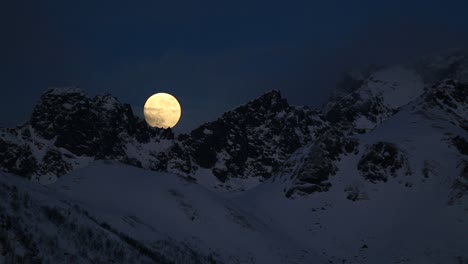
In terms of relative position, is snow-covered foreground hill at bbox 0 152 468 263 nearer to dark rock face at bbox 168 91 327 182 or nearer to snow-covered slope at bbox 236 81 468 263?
snow-covered slope at bbox 236 81 468 263

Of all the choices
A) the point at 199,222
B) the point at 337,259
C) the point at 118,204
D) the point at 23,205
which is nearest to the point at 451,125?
the point at 337,259

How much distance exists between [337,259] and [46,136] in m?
147

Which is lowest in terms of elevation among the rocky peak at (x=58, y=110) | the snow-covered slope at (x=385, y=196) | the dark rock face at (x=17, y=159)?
the dark rock face at (x=17, y=159)

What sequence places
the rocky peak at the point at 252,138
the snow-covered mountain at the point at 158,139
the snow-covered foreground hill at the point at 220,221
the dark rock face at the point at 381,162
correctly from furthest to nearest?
1. the rocky peak at the point at 252,138
2. the snow-covered mountain at the point at 158,139
3. the dark rock face at the point at 381,162
4. the snow-covered foreground hill at the point at 220,221

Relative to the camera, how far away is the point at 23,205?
15375 mm

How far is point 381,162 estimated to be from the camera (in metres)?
48.0

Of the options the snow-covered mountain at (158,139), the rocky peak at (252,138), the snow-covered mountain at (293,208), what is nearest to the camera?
the snow-covered mountain at (293,208)

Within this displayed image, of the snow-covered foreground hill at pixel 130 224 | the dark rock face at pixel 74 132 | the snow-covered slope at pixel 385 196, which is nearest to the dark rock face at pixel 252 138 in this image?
the dark rock face at pixel 74 132

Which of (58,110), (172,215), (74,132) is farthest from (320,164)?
(58,110)

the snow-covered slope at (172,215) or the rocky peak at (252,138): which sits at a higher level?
the rocky peak at (252,138)

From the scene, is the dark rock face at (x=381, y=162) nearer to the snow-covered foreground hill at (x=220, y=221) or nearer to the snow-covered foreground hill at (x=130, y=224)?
the snow-covered foreground hill at (x=220, y=221)

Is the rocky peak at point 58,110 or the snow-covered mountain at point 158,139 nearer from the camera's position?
the snow-covered mountain at point 158,139

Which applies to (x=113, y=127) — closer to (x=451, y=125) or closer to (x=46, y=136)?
(x=46, y=136)

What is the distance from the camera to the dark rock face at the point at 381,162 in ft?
153
